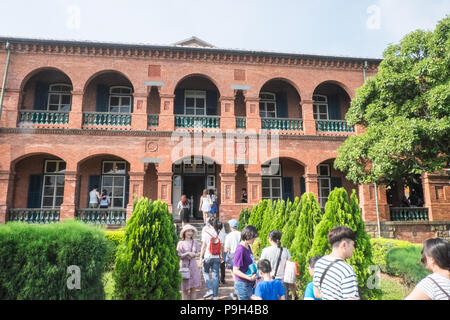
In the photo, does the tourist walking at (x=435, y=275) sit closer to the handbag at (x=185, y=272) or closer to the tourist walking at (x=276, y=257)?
the tourist walking at (x=276, y=257)

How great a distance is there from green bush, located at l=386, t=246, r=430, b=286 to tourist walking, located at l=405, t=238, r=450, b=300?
16.1ft

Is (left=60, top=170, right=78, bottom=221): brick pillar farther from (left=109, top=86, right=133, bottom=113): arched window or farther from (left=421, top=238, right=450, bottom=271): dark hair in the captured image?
(left=421, top=238, right=450, bottom=271): dark hair

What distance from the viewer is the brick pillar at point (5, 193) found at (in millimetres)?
12109

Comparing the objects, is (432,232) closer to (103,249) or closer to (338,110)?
(338,110)

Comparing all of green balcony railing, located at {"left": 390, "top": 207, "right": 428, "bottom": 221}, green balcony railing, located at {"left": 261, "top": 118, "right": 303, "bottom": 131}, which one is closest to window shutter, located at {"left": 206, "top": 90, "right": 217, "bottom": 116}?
green balcony railing, located at {"left": 261, "top": 118, "right": 303, "bottom": 131}

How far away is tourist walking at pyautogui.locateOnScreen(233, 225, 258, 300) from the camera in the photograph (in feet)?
14.3

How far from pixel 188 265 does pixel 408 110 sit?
9122 millimetres

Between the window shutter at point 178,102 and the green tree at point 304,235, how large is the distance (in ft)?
33.7

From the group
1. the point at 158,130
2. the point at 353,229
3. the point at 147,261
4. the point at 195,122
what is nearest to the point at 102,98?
the point at 158,130

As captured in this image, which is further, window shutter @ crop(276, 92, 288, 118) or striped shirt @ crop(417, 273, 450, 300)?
window shutter @ crop(276, 92, 288, 118)

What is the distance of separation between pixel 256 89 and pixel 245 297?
38.8 feet

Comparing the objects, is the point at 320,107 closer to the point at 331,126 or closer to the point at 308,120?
the point at 331,126

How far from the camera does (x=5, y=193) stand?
1225cm

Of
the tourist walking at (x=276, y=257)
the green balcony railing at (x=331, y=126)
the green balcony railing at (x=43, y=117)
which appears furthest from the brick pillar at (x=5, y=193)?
the green balcony railing at (x=331, y=126)
